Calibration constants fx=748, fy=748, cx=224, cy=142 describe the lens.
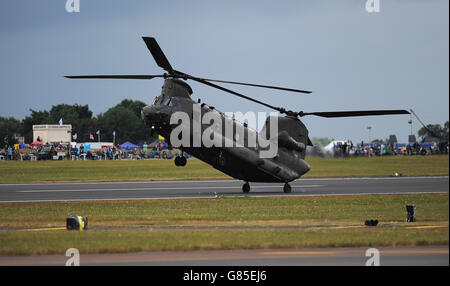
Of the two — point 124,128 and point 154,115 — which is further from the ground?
point 124,128

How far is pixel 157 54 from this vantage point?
35.4 metres

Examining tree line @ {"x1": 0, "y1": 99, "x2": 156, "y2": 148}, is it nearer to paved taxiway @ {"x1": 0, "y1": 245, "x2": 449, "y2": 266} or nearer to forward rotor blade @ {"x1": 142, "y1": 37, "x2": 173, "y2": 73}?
forward rotor blade @ {"x1": 142, "y1": 37, "x2": 173, "y2": 73}

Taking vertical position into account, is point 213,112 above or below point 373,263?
above

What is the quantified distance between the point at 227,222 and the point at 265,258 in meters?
8.71

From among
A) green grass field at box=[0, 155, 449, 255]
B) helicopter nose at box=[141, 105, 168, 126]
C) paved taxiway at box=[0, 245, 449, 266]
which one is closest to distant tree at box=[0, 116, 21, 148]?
helicopter nose at box=[141, 105, 168, 126]

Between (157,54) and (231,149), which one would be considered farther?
(231,149)

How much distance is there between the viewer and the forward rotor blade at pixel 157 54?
33834 mm

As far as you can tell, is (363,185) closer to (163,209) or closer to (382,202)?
(382,202)

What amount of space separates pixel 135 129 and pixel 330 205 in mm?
164491

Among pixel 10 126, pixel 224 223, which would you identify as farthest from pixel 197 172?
pixel 10 126

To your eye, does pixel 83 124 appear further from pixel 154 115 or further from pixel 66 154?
pixel 154 115

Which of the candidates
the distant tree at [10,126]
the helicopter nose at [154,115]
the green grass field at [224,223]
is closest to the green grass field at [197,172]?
the helicopter nose at [154,115]
